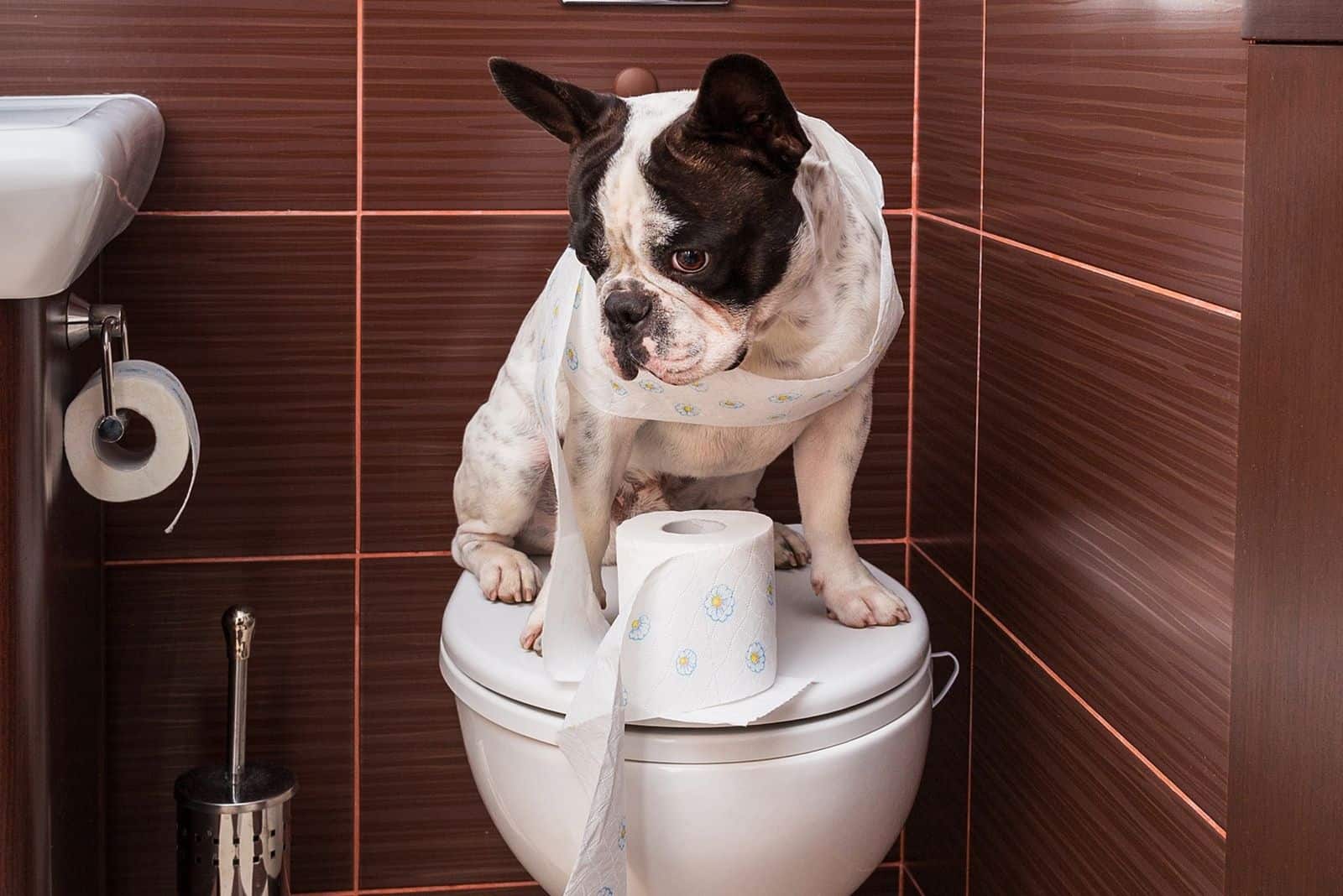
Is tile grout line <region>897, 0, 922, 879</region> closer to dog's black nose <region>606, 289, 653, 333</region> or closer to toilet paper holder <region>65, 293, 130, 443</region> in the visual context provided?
dog's black nose <region>606, 289, 653, 333</region>

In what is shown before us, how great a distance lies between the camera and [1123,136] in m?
1.17

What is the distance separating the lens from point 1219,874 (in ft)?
3.51

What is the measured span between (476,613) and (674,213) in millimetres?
465

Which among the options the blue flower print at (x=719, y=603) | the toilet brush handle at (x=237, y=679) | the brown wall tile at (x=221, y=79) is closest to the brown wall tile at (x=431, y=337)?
the brown wall tile at (x=221, y=79)

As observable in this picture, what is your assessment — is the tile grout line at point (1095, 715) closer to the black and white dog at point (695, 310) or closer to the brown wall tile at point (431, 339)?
the black and white dog at point (695, 310)

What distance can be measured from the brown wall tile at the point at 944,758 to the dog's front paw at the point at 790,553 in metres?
0.21

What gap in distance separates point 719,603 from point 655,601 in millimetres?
50

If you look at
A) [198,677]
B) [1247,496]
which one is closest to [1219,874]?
[1247,496]

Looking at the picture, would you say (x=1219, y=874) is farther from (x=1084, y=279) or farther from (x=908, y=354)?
(x=908, y=354)

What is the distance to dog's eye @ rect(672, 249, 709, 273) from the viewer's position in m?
1.16

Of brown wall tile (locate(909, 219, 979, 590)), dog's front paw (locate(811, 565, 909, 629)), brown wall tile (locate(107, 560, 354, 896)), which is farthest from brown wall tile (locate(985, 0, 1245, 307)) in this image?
brown wall tile (locate(107, 560, 354, 896))

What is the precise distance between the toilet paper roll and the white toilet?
0.33m

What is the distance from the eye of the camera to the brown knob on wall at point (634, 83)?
161 cm

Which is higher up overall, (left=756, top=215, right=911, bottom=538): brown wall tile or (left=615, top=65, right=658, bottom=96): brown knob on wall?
(left=615, top=65, right=658, bottom=96): brown knob on wall
